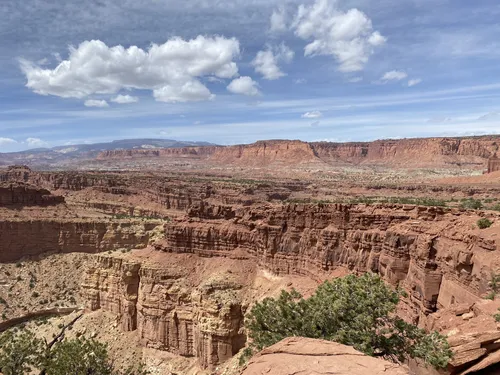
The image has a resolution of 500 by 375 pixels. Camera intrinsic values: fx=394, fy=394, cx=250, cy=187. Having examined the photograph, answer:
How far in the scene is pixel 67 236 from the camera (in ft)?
215

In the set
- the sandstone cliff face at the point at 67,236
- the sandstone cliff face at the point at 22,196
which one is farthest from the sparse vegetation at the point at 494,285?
the sandstone cliff face at the point at 22,196

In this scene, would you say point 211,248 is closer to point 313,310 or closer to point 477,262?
point 313,310

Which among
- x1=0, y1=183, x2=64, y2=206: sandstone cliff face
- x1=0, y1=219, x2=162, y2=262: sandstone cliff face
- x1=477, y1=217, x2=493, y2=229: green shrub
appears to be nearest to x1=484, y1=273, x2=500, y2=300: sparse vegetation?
x1=477, y1=217, x2=493, y2=229: green shrub

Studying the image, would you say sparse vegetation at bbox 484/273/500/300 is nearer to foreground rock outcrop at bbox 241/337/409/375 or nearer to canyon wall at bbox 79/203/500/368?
canyon wall at bbox 79/203/500/368

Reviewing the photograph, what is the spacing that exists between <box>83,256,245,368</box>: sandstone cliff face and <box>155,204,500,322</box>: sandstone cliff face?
4089 mm

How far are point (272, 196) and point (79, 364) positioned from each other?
79.0 metres

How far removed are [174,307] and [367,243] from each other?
58.1 ft

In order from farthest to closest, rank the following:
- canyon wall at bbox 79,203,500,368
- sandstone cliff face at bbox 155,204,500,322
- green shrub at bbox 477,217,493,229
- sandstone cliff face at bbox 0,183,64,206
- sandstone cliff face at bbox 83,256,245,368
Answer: sandstone cliff face at bbox 0,183,64,206 → sandstone cliff face at bbox 83,256,245,368 → green shrub at bbox 477,217,493,229 → canyon wall at bbox 79,203,500,368 → sandstone cliff face at bbox 155,204,500,322

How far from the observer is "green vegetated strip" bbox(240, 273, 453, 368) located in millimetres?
15875

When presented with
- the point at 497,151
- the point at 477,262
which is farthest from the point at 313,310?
the point at 497,151

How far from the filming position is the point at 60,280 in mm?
57031

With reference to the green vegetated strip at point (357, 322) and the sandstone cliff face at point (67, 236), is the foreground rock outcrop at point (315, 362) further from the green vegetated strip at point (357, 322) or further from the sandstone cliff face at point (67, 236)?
the sandstone cliff face at point (67, 236)

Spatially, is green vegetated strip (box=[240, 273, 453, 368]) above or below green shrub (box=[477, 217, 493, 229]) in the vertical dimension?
below

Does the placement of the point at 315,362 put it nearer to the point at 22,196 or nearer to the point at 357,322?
the point at 357,322
